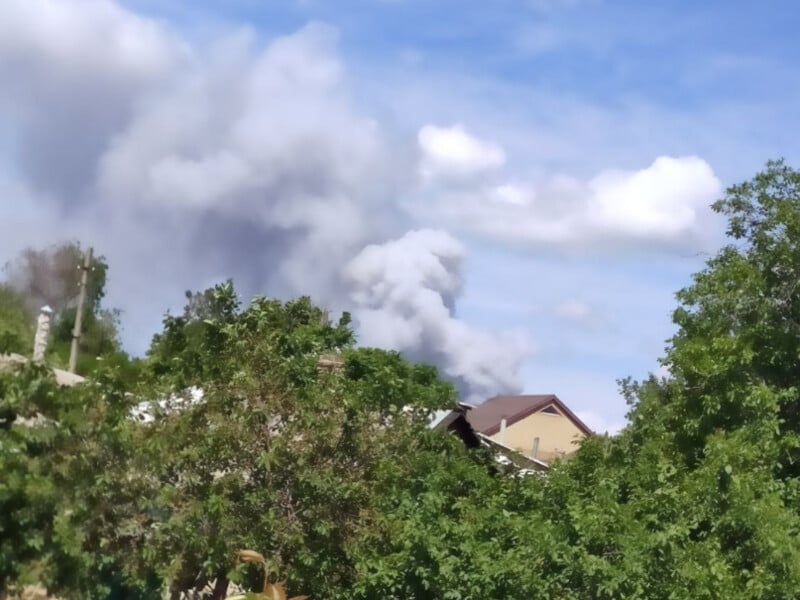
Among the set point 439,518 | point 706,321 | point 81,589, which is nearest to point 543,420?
point 706,321

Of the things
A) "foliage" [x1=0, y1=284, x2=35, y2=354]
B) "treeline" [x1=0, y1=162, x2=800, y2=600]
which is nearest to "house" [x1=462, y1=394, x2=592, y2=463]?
"foliage" [x1=0, y1=284, x2=35, y2=354]

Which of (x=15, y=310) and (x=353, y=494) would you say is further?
(x=15, y=310)

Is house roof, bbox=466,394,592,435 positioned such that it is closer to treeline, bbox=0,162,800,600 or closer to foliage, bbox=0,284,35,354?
foliage, bbox=0,284,35,354

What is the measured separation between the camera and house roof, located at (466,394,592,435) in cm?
6197

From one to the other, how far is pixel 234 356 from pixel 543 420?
54322 mm

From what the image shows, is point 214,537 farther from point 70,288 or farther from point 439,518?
point 70,288

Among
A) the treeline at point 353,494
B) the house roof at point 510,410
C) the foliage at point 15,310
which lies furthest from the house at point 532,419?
the treeline at point 353,494

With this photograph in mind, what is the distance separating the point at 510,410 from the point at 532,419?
6.41ft

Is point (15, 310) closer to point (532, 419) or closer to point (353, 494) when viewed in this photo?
point (532, 419)

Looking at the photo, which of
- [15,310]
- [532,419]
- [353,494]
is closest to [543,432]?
[532,419]

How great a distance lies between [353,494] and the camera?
1380 centimetres

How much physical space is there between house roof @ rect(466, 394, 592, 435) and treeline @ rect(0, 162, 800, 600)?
4437cm

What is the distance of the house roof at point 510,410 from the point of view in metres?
62.0

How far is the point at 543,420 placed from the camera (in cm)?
6694
